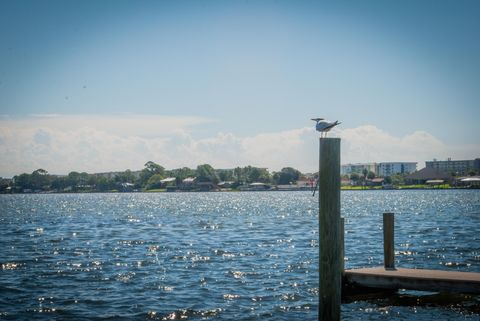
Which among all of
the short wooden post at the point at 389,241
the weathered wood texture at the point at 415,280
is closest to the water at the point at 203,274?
the weathered wood texture at the point at 415,280

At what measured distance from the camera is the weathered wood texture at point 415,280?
51.4 ft

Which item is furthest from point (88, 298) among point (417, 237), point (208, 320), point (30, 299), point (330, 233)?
point (417, 237)

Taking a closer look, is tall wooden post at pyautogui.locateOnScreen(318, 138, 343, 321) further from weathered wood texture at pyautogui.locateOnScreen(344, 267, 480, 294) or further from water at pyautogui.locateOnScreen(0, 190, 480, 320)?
weathered wood texture at pyautogui.locateOnScreen(344, 267, 480, 294)

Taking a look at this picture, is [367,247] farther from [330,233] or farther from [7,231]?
[7,231]

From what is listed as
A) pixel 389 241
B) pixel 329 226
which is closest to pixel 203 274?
pixel 389 241

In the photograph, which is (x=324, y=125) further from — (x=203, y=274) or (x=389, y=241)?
(x=203, y=274)

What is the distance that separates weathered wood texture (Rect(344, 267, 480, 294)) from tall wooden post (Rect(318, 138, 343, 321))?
517 centimetres

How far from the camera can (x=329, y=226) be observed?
37.6 ft

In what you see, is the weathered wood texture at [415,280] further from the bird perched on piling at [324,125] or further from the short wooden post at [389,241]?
the bird perched on piling at [324,125]

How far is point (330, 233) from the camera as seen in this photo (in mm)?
11469

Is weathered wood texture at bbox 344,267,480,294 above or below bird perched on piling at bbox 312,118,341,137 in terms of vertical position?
below

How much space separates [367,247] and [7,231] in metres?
31.7

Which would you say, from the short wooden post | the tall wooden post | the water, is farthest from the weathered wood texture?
the tall wooden post

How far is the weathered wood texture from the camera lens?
15.7m
